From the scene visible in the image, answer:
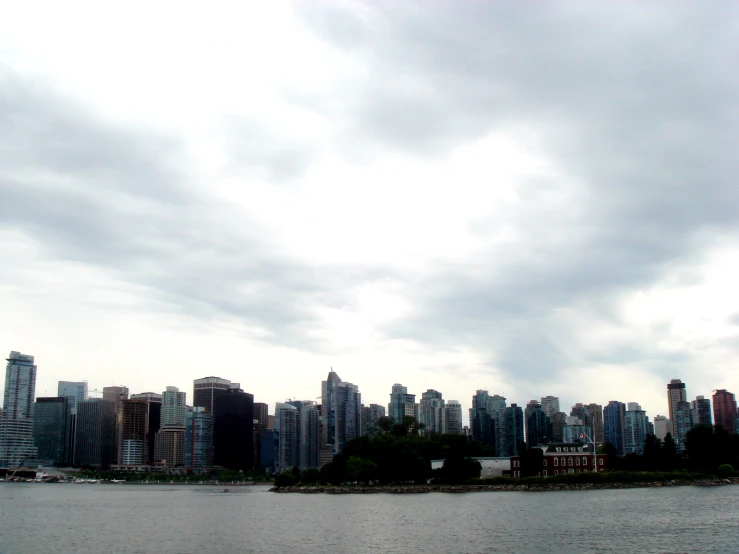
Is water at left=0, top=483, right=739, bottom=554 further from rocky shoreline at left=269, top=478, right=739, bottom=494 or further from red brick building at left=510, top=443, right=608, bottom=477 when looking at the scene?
red brick building at left=510, top=443, right=608, bottom=477

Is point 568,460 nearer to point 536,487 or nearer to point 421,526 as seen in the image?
point 536,487

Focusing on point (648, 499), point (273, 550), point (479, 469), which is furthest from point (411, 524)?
point (479, 469)

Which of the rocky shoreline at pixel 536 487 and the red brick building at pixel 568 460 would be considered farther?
the red brick building at pixel 568 460

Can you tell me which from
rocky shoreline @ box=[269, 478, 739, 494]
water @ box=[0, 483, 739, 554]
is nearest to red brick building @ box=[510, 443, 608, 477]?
rocky shoreline @ box=[269, 478, 739, 494]

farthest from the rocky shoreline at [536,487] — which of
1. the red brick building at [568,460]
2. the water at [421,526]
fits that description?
the water at [421,526]

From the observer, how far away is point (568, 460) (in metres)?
123

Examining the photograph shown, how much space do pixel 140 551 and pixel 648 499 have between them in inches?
2394

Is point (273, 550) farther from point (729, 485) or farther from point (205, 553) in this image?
point (729, 485)

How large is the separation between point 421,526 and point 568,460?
63989 millimetres

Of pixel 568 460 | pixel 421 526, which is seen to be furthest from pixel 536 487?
pixel 421 526

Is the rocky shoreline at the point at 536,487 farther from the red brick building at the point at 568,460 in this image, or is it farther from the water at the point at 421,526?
the water at the point at 421,526

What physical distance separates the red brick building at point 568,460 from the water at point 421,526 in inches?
782

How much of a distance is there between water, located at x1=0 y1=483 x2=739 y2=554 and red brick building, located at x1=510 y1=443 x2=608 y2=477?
19.9 m

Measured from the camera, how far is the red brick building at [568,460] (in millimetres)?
122250
